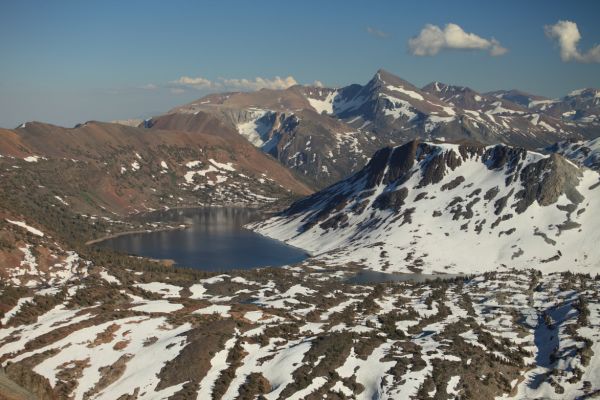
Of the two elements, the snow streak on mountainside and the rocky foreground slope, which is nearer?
the rocky foreground slope

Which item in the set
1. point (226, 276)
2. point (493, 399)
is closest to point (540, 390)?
point (493, 399)

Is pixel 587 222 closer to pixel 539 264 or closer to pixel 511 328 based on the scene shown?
pixel 539 264

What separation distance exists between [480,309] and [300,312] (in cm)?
2785

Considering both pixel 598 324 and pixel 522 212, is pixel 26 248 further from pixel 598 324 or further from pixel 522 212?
pixel 522 212

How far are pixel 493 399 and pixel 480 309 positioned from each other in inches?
1562

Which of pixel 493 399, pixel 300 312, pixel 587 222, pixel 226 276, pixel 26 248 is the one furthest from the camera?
pixel 587 222

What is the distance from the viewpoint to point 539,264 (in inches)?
6240

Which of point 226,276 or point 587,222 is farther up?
point 587,222

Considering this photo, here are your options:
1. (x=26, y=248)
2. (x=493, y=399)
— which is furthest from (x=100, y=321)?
(x=26, y=248)

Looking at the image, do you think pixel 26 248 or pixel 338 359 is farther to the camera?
pixel 26 248

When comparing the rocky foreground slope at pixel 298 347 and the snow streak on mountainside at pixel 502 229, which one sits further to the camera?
the snow streak on mountainside at pixel 502 229

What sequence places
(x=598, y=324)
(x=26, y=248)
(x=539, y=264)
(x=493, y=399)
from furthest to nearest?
(x=539, y=264) → (x=26, y=248) → (x=598, y=324) → (x=493, y=399)

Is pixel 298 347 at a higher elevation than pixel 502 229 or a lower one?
lower

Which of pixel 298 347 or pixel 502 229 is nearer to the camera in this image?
pixel 298 347
